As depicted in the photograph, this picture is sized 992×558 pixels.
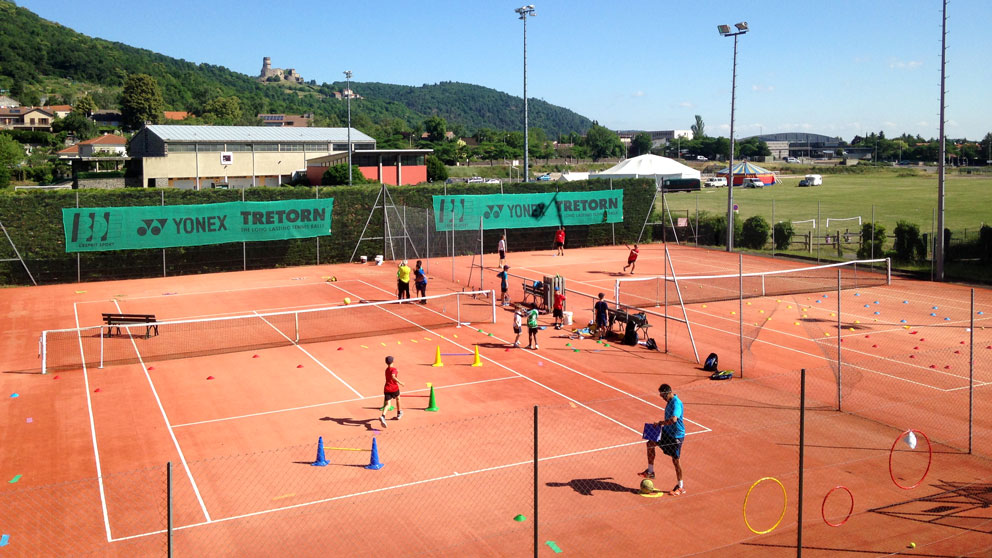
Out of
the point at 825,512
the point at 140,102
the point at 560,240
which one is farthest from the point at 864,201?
the point at 140,102

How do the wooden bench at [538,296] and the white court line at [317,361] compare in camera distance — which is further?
the wooden bench at [538,296]

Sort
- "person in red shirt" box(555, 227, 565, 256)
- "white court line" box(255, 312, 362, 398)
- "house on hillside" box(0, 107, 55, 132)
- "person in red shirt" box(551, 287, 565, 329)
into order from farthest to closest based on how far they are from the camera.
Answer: "house on hillside" box(0, 107, 55, 132), "person in red shirt" box(555, 227, 565, 256), "person in red shirt" box(551, 287, 565, 329), "white court line" box(255, 312, 362, 398)

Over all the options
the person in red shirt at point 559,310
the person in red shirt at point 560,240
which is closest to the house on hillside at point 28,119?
the person in red shirt at point 560,240

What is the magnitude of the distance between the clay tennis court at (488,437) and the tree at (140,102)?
148815 mm

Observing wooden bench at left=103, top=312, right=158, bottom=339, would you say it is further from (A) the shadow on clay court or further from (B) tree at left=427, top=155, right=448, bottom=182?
(B) tree at left=427, top=155, right=448, bottom=182

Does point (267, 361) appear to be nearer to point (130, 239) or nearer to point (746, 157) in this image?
point (130, 239)

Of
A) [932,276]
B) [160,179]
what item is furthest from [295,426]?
[160,179]

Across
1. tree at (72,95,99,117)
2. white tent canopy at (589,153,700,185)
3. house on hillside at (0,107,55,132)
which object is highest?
tree at (72,95,99,117)

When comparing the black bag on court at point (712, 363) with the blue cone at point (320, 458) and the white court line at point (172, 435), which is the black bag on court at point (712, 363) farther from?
the white court line at point (172, 435)

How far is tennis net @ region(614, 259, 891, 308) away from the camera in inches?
1097

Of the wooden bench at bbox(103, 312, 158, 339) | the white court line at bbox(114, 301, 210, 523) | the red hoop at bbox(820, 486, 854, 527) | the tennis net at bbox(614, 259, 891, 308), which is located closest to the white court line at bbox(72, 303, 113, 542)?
the wooden bench at bbox(103, 312, 158, 339)

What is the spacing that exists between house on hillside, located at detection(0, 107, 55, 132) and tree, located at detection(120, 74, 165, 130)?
58.3 feet

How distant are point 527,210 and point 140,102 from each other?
464ft

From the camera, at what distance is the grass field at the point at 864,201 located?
5522cm
